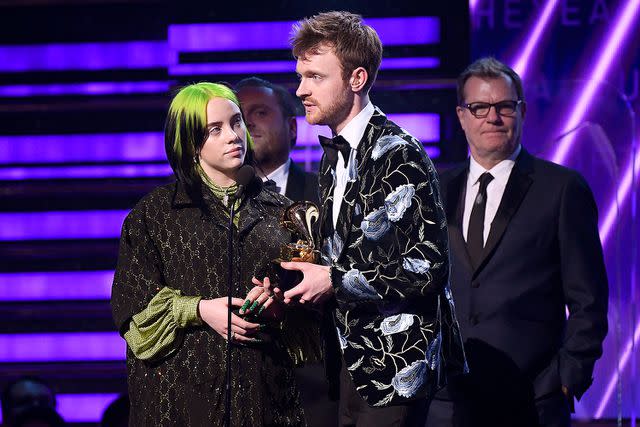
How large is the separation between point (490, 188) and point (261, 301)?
5.03ft

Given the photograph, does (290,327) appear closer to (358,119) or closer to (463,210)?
(358,119)

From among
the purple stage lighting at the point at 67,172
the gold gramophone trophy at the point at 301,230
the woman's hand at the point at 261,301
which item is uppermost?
the gold gramophone trophy at the point at 301,230

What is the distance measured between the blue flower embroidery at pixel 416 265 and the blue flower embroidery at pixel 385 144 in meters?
0.30

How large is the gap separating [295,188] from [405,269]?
1469mm

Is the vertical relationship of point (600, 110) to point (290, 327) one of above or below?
above

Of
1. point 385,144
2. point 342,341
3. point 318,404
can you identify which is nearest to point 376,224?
point 385,144

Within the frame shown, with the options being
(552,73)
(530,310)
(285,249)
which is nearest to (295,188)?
(530,310)

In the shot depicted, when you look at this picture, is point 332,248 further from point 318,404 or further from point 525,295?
point 525,295

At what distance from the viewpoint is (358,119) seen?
287 centimetres

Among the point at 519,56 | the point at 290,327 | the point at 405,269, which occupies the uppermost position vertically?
the point at 519,56

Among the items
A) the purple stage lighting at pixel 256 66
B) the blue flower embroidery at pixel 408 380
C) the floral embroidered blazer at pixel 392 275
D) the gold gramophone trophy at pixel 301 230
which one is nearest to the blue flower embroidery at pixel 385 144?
the floral embroidered blazer at pixel 392 275

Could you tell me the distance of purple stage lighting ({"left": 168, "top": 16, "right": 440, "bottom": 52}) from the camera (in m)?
5.25

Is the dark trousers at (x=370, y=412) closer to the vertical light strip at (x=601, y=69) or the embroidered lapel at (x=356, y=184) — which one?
the embroidered lapel at (x=356, y=184)

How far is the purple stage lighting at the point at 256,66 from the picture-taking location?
5242 millimetres
